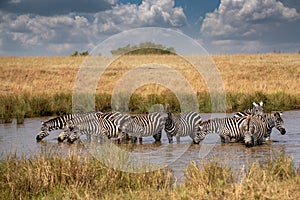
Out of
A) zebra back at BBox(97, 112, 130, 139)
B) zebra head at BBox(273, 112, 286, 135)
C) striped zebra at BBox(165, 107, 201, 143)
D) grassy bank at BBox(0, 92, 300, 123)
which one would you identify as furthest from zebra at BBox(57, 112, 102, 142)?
zebra head at BBox(273, 112, 286, 135)

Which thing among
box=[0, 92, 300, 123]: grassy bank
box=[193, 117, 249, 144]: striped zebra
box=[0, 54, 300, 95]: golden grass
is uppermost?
box=[0, 54, 300, 95]: golden grass

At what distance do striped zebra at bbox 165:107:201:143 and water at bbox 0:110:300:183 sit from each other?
27 centimetres

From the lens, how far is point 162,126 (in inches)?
575

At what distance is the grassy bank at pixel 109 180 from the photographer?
295 inches

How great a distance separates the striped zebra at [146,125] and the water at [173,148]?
30 cm

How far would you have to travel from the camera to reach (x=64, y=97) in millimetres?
21641

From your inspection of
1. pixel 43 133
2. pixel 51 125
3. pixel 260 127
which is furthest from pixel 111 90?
pixel 260 127

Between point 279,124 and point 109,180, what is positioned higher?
point 279,124

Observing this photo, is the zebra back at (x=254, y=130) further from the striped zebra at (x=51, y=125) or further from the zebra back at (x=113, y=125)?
the striped zebra at (x=51, y=125)

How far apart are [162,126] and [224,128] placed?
1642mm

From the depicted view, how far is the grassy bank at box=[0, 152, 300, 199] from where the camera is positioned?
750 centimetres

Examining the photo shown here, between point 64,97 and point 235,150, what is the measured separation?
33.8 ft

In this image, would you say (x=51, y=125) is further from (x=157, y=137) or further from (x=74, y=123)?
(x=157, y=137)

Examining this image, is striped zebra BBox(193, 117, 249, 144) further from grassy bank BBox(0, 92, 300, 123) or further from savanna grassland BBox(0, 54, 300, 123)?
savanna grassland BBox(0, 54, 300, 123)
